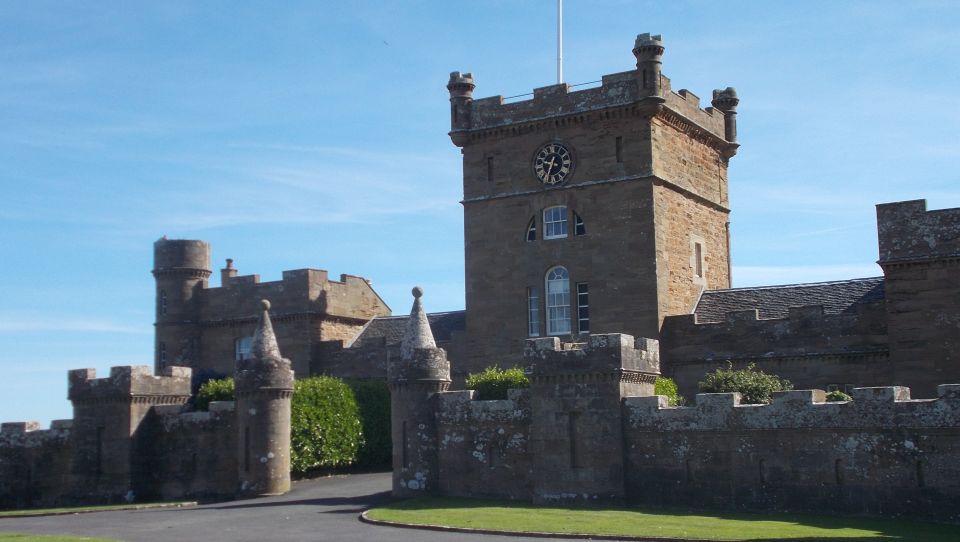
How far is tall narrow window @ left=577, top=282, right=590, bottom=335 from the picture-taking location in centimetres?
4044

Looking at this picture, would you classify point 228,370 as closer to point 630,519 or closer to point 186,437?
point 186,437

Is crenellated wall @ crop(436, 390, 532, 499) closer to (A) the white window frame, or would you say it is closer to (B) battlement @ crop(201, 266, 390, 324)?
(A) the white window frame

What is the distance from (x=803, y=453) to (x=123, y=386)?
790 inches

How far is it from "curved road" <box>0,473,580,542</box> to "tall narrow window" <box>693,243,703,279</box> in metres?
15.0

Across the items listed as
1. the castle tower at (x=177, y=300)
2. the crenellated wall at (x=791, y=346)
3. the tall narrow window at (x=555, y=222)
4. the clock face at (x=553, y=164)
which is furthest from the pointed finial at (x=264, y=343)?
the castle tower at (x=177, y=300)

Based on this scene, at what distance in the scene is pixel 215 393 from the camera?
3794 centimetres

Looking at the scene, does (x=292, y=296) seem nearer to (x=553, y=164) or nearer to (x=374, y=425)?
(x=374, y=425)

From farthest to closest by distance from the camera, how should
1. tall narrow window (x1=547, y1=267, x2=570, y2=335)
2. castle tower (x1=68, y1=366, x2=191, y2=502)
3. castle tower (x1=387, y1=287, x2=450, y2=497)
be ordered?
tall narrow window (x1=547, y1=267, x2=570, y2=335) → castle tower (x1=68, y1=366, x2=191, y2=502) → castle tower (x1=387, y1=287, x2=450, y2=497)

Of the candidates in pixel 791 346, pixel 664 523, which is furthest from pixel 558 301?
pixel 664 523

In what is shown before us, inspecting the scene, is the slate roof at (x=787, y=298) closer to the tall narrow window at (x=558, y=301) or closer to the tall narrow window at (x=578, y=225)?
the tall narrow window at (x=558, y=301)

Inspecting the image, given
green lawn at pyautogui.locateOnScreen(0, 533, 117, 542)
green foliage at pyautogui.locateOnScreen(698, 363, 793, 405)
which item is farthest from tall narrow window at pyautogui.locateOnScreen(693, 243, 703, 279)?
green lawn at pyautogui.locateOnScreen(0, 533, 117, 542)

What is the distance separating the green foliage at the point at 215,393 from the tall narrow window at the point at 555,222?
12.3m

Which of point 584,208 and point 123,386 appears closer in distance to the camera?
point 123,386

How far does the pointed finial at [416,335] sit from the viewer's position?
3134 centimetres
